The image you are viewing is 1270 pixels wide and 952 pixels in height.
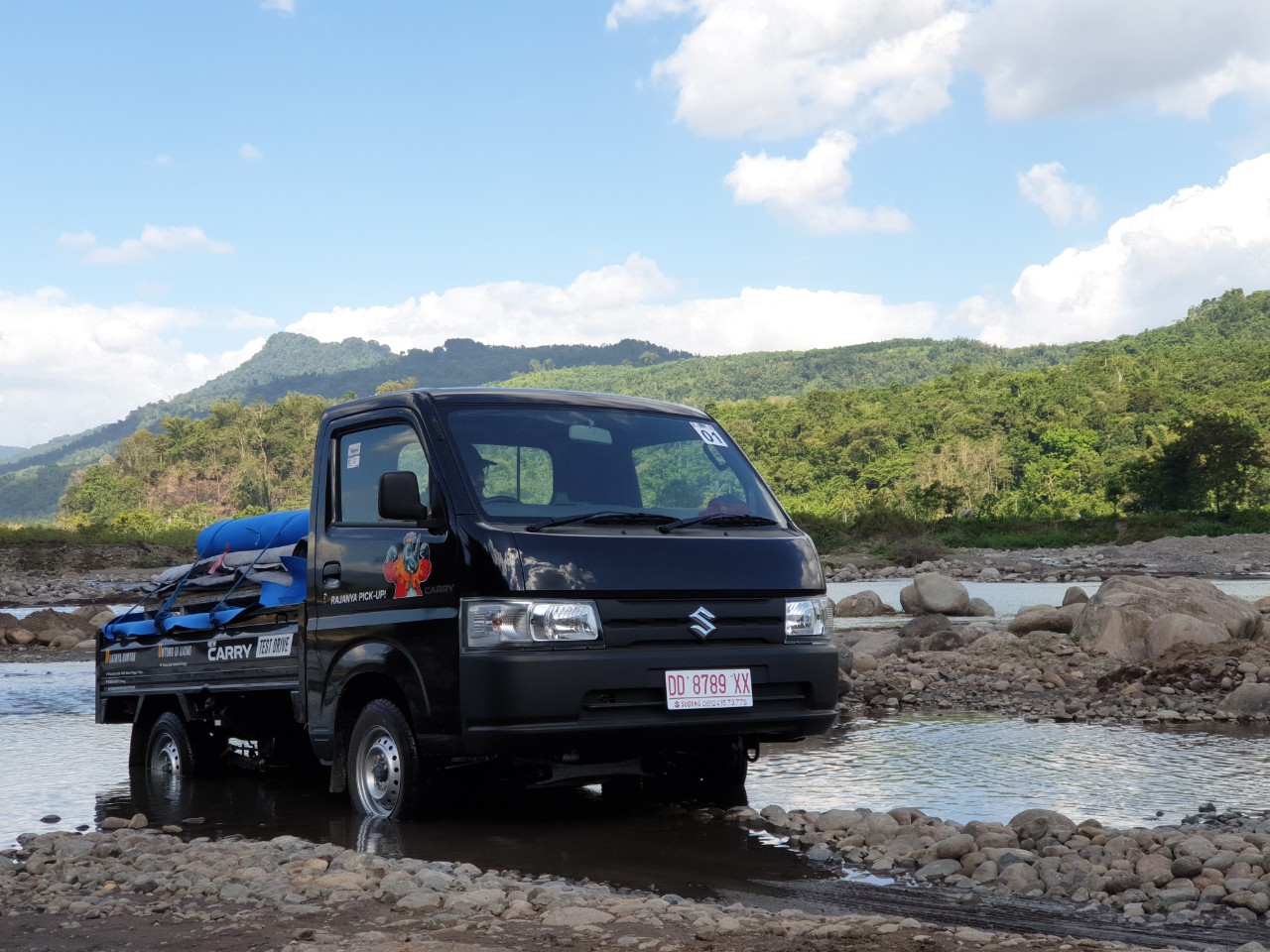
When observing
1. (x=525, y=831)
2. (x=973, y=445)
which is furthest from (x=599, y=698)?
(x=973, y=445)

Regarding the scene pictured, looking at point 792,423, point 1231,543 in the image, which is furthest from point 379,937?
point 792,423

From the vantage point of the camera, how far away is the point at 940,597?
109 feet

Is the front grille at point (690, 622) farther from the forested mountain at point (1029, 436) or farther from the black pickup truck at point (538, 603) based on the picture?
the forested mountain at point (1029, 436)

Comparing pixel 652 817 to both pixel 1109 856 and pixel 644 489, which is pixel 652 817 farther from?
pixel 1109 856

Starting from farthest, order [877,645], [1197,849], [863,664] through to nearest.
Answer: [877,645], [863,664], [1197,849]

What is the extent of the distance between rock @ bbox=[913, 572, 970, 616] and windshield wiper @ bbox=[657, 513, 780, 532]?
86.1 feet

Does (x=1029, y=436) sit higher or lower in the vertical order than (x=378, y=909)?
higher

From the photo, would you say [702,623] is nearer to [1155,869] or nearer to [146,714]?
[1155,869]

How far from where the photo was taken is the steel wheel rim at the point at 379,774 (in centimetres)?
739

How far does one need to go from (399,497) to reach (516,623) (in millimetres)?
850

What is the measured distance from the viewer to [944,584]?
3350cm

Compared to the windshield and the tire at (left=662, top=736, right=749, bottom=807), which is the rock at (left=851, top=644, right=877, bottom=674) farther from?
the windshield

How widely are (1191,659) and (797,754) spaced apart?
634cm

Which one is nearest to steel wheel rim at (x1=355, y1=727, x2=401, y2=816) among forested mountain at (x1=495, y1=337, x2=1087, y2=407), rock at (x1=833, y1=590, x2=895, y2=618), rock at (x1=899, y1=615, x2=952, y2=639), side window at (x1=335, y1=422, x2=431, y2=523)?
side window at (x1=335, y1=422, x2=431, y2=523)
